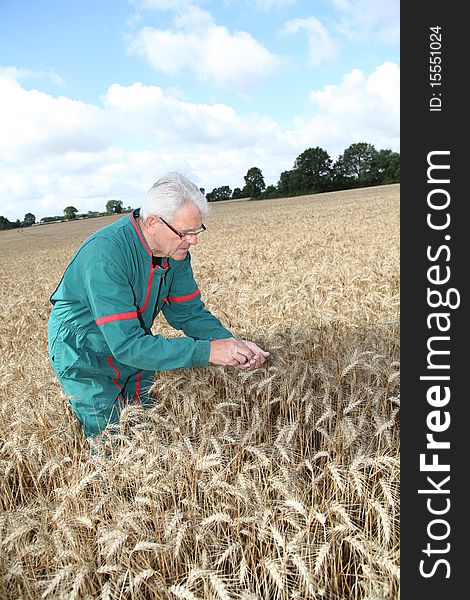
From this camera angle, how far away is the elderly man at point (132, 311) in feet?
9.73

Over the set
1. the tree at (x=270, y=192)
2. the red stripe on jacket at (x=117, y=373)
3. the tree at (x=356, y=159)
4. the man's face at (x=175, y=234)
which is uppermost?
the tree at (x=356, y=159)

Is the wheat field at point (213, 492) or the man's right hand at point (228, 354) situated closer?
the wheat field at point (213, 492)

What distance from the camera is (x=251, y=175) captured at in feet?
265

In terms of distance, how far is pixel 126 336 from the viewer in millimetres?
2955

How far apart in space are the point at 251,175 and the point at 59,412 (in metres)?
80.0

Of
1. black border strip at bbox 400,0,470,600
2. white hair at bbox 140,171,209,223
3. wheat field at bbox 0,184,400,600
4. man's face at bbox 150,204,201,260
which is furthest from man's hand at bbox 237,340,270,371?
black border strip at bbox 400,0,470,600

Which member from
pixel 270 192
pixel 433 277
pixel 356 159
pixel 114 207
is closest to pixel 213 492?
pixel 433 277

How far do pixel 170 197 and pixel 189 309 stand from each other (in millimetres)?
1133

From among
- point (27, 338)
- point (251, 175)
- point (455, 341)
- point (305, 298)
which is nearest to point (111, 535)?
point (455, 341)

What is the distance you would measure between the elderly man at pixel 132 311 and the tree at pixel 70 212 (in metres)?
72.5

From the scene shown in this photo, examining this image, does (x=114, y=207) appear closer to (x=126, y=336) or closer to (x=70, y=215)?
(x=70, y=215)

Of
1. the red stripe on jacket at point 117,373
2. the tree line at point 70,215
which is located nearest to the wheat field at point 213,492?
the red stripe on jacket at point 117,373

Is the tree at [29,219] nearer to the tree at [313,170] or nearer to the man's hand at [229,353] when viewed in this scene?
the tree at [313,170]

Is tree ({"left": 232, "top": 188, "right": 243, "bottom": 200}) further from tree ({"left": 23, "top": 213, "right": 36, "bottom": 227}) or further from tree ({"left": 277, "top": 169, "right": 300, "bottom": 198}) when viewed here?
tree ({"left": 23, "top": 213, "right": 36, "bottom": 227})
